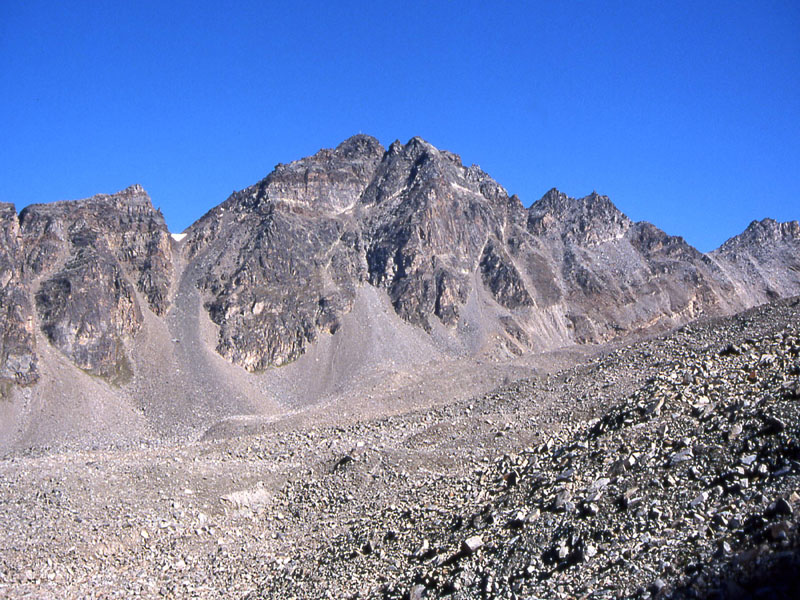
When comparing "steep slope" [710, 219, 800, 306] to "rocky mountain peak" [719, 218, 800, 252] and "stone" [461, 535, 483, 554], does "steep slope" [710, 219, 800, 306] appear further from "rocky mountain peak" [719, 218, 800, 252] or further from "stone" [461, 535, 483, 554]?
"stone" [461, 535, 483, 554]

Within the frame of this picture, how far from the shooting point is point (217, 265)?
11244cm

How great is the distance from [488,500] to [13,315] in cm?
8504

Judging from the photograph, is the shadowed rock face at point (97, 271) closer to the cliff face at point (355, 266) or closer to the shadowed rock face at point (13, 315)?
the cliff face at point (355, 266)

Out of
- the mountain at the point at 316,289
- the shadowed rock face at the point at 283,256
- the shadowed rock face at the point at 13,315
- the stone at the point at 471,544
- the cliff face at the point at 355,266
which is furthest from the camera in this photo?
the shadowed rock face at the point at 283,256

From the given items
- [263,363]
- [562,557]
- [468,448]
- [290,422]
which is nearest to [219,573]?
[468,448]

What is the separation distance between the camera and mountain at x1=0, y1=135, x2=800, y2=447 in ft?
281

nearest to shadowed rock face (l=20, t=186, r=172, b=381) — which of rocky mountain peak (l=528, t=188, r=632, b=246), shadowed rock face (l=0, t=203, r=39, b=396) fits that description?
shadowed rock face (l=0, t=203, r=39, b=396)

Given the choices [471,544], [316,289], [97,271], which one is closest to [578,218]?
[316,289]

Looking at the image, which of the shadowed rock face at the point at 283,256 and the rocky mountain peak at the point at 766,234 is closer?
the shadowed rock face at the point at 283,256

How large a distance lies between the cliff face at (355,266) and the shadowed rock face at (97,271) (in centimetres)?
22

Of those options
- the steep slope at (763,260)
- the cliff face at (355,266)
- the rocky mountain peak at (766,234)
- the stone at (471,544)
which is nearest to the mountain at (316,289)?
the cliff face at (355,266)

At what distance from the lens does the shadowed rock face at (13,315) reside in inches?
3258

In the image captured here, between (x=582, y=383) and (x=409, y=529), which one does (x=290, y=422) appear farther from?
(x=409, y=529)

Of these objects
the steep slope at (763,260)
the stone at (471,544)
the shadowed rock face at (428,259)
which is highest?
the shadowed rock face at (428,259)
